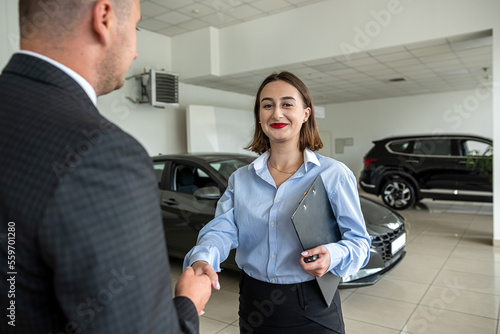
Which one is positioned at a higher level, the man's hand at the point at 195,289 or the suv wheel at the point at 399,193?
the man's hand at the point at 195,289

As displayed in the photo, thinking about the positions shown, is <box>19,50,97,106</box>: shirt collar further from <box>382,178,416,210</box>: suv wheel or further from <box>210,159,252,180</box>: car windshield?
<box>382,178,416,210</box>: suv wheel

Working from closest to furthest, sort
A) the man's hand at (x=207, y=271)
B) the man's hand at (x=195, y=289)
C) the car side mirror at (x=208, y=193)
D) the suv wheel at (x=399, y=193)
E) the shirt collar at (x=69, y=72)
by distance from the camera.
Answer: the shirt collar at (x=69, y=72)
the man's hand at (x=195, y=289)
the man's hand at (x=207, y=271)
the car side mirror at (x=208, y=193)
the suv wheel at (x=399, y=193)

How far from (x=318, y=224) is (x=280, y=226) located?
0.40 ft

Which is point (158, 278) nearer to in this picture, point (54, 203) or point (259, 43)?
point (54, 203)

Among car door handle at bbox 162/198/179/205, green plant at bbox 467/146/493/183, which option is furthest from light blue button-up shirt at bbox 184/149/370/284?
green plant at bbox 467/146/493/183

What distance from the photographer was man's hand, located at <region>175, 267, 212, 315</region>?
685 millimetres

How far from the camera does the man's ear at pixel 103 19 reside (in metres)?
0.59

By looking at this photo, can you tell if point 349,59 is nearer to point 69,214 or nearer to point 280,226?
point 280,226

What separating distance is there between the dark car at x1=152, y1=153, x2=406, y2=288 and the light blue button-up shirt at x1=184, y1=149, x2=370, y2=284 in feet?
5.87

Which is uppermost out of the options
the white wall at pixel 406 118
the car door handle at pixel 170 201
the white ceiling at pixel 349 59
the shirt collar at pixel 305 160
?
the white ceiling at pixel 349 59

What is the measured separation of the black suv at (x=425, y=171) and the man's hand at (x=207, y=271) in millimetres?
6174

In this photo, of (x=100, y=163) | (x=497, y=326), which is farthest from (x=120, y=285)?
(x=497, y=326)

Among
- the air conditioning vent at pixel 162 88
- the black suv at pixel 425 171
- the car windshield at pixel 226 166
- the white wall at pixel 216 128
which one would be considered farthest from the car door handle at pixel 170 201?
the black suv at pixel 425 171

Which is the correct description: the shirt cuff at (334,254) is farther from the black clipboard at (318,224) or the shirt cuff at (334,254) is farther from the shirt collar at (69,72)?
the shirt collar at (69,72)
